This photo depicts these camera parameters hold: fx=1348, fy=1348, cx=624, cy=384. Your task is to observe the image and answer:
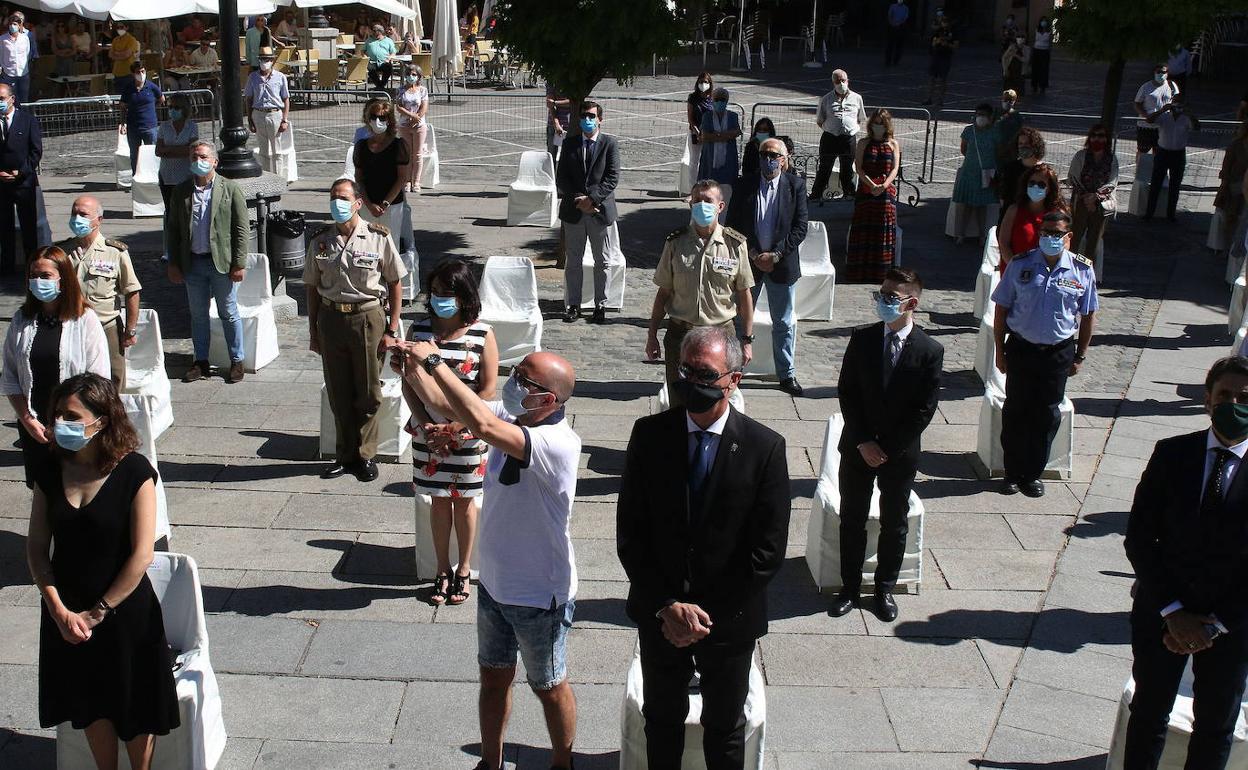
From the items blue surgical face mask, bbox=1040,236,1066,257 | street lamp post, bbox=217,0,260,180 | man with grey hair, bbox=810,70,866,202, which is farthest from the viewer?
man with grey hair, bbox=810,70,866,202

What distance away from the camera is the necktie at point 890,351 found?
661 cm

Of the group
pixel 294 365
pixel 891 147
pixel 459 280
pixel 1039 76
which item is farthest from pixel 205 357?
pixel 1039 76

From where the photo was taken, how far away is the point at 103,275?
28.0 ft

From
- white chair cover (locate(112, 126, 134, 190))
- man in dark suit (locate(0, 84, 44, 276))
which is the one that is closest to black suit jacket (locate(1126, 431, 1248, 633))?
man in dark suit (locate(0, 84, 44, 276))

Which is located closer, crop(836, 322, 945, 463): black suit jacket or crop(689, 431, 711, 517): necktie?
crop(689, 431, 711, 517): necktie

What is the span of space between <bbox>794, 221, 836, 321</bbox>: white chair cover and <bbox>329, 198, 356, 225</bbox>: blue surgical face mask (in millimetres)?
5189

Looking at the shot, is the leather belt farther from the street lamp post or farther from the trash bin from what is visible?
the trash bin

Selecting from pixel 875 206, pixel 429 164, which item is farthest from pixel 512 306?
pixel 429 164

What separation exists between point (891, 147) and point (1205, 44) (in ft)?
76.4

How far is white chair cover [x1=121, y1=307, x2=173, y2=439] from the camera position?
30.9ft

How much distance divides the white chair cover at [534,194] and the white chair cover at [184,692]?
10.8 meters

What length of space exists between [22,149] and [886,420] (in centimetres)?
965

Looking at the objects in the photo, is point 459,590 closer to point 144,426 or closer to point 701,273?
point 144,426

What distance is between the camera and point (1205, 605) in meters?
4.92
